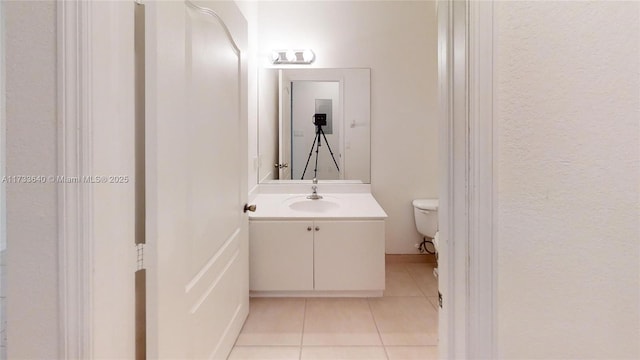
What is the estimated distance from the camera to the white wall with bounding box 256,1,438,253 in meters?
3.02

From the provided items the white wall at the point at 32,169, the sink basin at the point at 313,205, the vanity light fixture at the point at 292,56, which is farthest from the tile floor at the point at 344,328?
the vanity light fixture at the point at 292,56

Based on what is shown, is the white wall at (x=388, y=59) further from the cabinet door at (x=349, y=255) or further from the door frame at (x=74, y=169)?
the door frame at (x=74, y=169)

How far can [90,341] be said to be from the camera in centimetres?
68

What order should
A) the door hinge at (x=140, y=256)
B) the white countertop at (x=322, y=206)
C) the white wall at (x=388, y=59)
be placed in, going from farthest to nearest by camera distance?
the white wall at (x=388, y=59), the white countertop at (x=322, y=206), the door hinge at (x=140, y=256)

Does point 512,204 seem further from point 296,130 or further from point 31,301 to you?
point 296,130

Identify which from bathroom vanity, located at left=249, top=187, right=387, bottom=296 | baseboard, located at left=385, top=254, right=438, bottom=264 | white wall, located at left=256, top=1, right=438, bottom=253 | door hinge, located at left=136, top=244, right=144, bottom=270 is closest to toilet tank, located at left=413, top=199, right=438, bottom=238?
white wall, located at left=256, top=1, right=438, bottom=253

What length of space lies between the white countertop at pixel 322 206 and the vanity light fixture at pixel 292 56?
1.19 metres

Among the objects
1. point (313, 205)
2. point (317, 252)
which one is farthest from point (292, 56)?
point (317, 252)

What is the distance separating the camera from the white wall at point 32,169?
65 centimetres

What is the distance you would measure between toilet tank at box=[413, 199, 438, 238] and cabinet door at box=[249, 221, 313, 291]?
3.76ft

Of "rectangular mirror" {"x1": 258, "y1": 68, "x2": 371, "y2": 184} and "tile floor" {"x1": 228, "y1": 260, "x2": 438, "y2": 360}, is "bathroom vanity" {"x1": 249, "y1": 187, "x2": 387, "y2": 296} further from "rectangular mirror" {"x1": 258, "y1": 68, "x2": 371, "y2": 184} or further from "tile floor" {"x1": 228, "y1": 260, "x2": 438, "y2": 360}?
"rectangular mirror" {"x1": 258, "y1": 68, "x2": 371, "y2": 184}

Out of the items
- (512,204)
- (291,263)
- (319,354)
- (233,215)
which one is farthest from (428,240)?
(512,204)

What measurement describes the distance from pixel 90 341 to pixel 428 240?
287 centimetres

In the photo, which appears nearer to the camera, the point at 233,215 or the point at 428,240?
the point at 233,215
